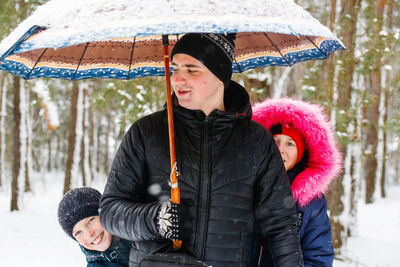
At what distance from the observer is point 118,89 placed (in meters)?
9.39

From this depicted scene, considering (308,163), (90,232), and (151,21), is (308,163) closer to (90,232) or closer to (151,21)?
(90,232)

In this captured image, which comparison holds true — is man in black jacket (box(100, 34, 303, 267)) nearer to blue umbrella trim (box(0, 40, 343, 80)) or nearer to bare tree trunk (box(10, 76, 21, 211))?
blue umbrella trim (box(0, 40, 343, 80))

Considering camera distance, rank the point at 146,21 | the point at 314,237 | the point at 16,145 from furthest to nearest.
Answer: the point at 16,145 < the point at 314,237 < the point at 146,21

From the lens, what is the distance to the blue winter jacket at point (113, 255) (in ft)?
9.52

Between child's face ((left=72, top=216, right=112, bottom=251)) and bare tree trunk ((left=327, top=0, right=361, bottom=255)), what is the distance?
19.2 feet

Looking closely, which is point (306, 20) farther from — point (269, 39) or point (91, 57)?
point (91, 57)

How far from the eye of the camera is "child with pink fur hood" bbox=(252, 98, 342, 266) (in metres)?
2.54

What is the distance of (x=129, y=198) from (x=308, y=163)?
1.55 metres

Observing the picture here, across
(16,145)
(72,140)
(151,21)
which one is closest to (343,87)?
(151,21)

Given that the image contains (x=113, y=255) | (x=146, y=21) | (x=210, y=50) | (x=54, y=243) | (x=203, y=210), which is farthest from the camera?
(x=54, y=243)

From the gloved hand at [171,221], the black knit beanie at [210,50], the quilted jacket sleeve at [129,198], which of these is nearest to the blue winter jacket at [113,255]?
the quilted jacket sleeve at [129,198]

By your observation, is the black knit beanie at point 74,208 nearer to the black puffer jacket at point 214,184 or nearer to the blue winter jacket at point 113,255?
the blue winter jacket at point 113,255

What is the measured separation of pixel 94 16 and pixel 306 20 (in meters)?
0.92

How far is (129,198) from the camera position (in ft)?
6.57
